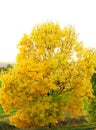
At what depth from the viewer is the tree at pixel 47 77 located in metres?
45.2

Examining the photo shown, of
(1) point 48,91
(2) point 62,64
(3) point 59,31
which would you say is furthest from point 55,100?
(3) point 59,31

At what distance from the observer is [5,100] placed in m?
45.8

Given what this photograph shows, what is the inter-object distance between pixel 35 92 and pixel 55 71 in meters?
3.69

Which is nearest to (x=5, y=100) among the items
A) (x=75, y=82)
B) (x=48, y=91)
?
(x=48, y=91)

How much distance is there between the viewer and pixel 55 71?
4484 centimetres

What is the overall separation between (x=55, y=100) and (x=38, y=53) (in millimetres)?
5997

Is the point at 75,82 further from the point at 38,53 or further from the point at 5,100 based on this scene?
the point at 5,100

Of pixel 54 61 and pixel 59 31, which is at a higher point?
pixel 59 31

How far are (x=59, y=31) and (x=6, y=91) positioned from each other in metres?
9.62

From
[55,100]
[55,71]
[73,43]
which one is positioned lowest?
[55,100]

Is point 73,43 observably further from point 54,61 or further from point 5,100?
point 5,100

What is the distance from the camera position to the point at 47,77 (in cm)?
4538

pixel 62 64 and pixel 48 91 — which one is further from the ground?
pixel 62 64

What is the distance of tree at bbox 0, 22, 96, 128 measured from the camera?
148 feet
